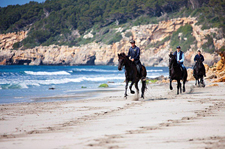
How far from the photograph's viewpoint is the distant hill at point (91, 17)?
102331mm

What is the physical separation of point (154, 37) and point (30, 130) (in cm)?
10348

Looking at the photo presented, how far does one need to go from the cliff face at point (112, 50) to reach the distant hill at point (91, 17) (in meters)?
2.96

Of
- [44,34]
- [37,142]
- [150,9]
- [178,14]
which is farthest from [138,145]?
[44,34]

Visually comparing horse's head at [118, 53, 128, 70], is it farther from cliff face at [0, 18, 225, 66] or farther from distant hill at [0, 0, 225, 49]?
distant hill at [0, 0, 225, 49]

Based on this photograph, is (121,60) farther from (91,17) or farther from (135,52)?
(91,17)

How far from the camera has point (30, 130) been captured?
238 inches

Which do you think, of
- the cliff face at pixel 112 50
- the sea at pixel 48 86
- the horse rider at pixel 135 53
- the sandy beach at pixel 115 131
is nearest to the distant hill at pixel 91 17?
the cliff face at pixel 112 50

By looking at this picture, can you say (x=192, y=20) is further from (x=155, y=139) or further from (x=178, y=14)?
(x=155, y=139)

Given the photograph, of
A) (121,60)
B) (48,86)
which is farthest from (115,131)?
(48,86)

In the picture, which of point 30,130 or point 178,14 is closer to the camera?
point 30,130

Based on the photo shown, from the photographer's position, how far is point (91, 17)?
13075cm

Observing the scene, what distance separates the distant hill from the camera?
4029 inches

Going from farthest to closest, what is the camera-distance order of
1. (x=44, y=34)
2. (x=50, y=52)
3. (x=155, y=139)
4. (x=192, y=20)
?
(x=44, y=34) → (x=50, y=52) → (x=192, y=20) → (x=155, y=139)

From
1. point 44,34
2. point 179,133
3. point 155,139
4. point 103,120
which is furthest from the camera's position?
point 44,34
